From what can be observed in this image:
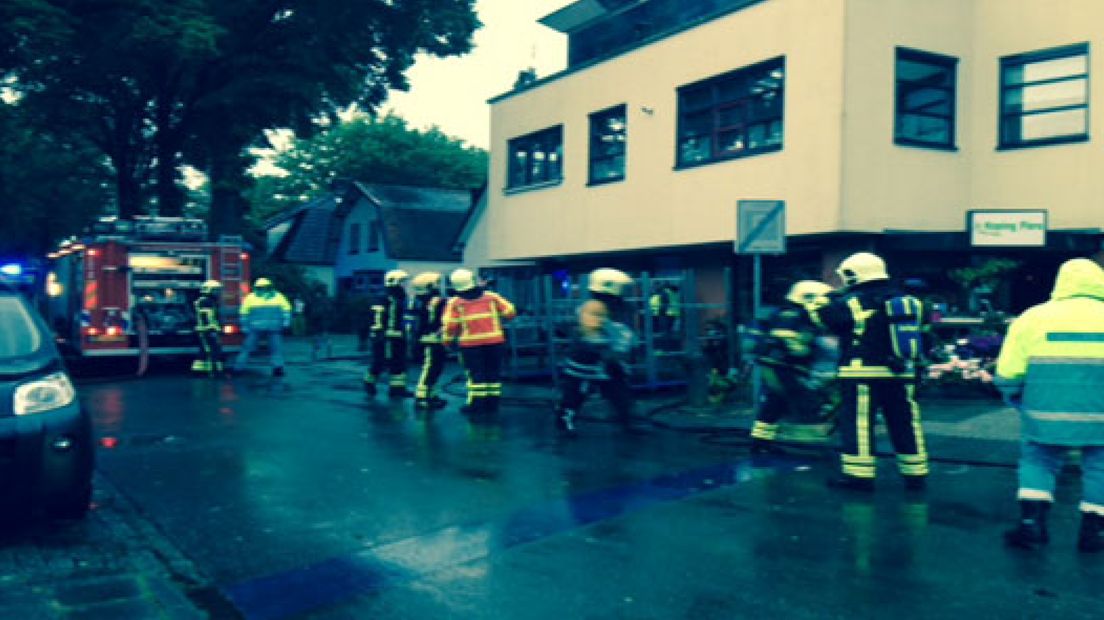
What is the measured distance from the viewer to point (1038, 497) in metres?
5.56

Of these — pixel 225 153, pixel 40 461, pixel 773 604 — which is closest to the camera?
pixel 773 604

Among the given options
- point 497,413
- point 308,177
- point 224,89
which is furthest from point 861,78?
point 308,177

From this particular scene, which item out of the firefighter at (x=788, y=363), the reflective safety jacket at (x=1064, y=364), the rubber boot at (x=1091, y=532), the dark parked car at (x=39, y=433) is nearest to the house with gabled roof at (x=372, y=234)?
the firefighter at (x=788, y=363)

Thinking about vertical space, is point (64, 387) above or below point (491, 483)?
above

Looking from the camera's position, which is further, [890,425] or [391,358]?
[391,358]

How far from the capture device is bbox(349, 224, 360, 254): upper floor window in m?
44.0

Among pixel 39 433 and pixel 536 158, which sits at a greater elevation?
pixel 536 158

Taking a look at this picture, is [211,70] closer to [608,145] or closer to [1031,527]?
[608,145]

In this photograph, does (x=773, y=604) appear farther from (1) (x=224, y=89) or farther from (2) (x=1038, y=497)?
(1) (x=224, y=89)

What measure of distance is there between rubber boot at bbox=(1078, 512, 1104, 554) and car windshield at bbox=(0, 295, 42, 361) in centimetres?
611

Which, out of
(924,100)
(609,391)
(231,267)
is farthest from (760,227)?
(231,267)

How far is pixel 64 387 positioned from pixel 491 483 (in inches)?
117

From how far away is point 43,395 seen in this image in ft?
18.7

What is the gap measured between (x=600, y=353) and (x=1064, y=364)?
485 centimetres
